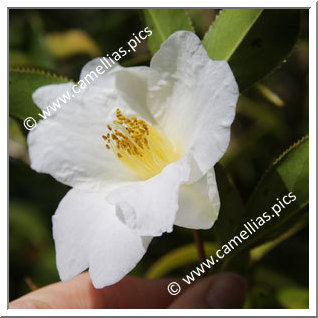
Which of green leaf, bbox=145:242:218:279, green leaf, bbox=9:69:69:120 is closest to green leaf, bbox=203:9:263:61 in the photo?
green leaf, bbox=9:69:69:120

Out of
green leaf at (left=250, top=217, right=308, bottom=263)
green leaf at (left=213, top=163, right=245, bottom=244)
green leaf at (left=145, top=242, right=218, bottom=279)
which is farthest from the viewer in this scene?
green leaf at (left=145, top=242, right=218, bottom=279)

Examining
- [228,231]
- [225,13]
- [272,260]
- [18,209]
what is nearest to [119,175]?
[228,231]

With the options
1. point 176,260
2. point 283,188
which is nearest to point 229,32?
point 283,188

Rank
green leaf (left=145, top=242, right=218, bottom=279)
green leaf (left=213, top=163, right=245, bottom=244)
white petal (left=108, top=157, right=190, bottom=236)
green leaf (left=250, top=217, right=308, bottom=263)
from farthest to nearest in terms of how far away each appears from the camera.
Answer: green leaf (left=145, top=242, right=218, bottom=279)
green leaf (left=250, top=217, right=308, bottom=263)
green leaf (left=213, top=163, right=245, bottom=244)
white petal (left=108, top=157, right=190, bottom=236)

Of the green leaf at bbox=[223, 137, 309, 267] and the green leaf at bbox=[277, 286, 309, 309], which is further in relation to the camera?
the green leaf at bbox=[277, 286, 309, 309]

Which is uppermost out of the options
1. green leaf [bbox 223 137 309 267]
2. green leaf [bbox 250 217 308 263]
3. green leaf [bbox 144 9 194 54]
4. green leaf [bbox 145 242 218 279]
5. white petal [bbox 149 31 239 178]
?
green leaf [bbox 144 9 194 54]

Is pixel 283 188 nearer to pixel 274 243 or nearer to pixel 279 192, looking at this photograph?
pixel 279 192

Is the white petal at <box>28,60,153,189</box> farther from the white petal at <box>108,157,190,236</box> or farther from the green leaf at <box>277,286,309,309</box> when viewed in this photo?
the green leaf at <box>277,286,309,309</box>

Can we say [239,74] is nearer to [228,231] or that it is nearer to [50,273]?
[228,231]

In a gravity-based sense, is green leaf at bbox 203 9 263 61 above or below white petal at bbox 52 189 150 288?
above
